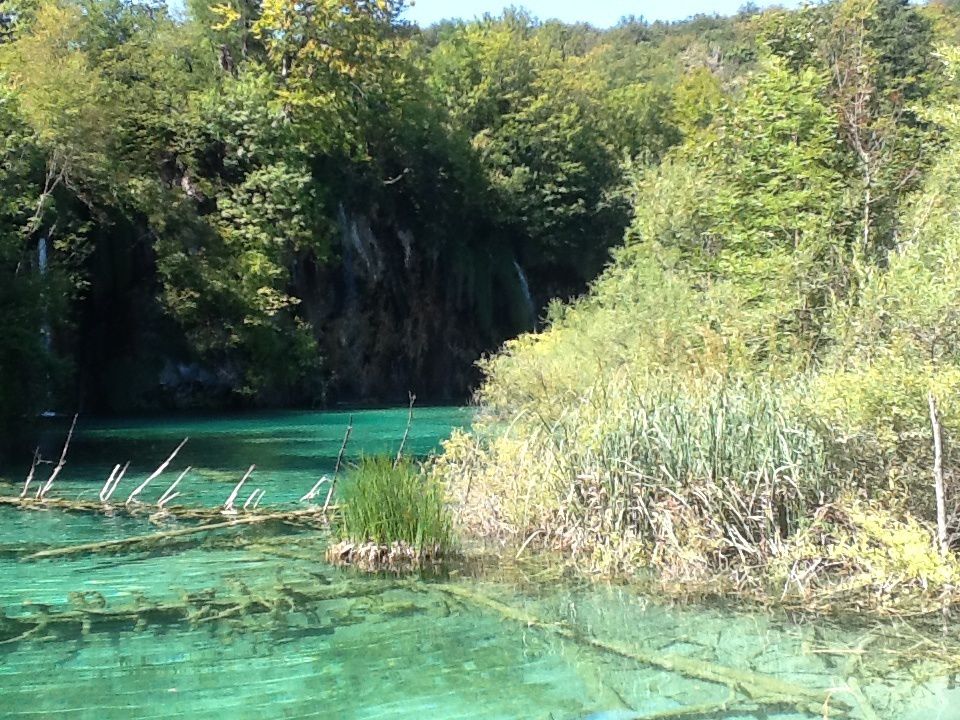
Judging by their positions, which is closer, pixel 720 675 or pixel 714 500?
pixel 720 675

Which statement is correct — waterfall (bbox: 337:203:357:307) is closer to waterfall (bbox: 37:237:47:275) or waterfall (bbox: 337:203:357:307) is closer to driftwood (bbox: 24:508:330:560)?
waterfall (bbox: 37:237:47:275)

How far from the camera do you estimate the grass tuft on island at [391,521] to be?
8.26 m

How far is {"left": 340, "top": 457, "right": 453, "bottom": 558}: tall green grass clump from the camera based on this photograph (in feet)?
27.1

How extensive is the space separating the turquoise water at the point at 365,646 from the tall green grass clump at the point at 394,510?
37 centimetres

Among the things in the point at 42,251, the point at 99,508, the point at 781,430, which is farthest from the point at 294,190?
the point at 781,430

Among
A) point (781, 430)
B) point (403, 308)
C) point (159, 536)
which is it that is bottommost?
point (159, 536)

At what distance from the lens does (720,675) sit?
5.78 m

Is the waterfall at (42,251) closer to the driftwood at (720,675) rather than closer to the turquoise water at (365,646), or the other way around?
the turquoise water at (365,646)

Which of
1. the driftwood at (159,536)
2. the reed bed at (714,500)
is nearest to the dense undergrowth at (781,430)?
the reed bed at (714,500)

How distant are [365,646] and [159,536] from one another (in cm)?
400

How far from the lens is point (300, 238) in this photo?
3003cm

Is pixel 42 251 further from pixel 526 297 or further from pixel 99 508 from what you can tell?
pixel 526 297

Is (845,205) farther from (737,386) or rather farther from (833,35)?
(737,386)

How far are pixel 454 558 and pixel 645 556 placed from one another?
5.16 ft
